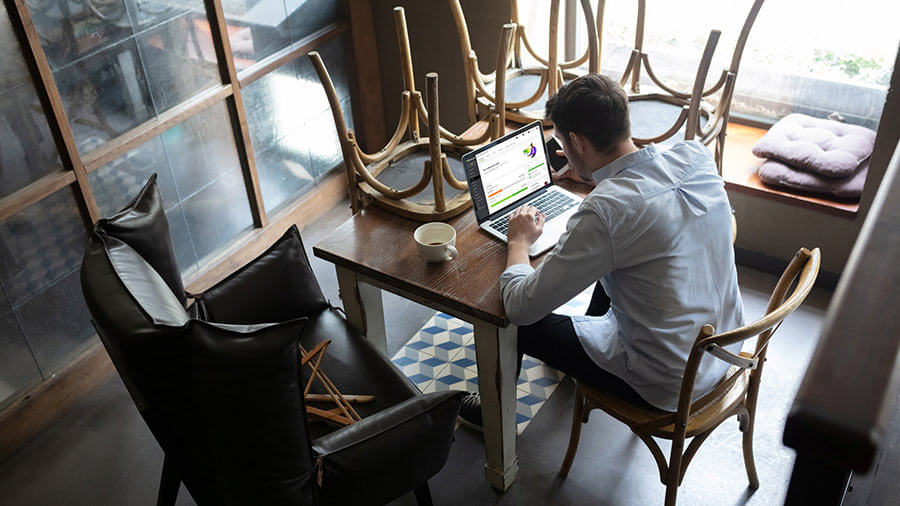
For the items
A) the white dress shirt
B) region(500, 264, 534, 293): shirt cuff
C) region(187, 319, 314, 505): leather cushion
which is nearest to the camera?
region(187, 319, 314, 505): leather cushion

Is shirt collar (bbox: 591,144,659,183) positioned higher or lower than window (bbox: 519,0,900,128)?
higher

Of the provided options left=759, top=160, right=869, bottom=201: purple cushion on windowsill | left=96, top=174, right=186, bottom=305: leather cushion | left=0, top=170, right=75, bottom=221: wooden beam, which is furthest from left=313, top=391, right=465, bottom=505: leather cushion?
left=759, top=160, right=869, bottom=201: purple cushion on windowsill

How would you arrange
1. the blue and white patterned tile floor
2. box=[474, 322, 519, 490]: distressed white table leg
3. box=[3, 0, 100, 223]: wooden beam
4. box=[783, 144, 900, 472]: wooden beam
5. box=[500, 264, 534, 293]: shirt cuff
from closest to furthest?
1. box=[783, 144, 900, 472]: wooden beam
2. box=[500, 264, 534, 293]: shirt cuff
3. box=[474, 322, 519, 490]: distressed white table leg
4. box=[3, 0, 100, 223]: wooden beam
5. the blue and white patterned tile floor

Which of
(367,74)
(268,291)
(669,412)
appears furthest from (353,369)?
(367,74)

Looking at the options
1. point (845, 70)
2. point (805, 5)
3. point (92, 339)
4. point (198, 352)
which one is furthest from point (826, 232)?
point (92, 339)

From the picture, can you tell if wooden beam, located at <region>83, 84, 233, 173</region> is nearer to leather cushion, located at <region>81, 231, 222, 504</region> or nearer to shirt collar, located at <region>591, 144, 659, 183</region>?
leather cushion, located at <region>81, 231, 222, 504</region>

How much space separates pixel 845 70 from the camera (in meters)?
3.25

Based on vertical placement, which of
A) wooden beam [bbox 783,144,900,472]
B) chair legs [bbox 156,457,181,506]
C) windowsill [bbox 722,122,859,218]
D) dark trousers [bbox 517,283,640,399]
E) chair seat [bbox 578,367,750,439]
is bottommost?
chair legs [bbox 156,457,181,506]

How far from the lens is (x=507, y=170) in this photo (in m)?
2.32

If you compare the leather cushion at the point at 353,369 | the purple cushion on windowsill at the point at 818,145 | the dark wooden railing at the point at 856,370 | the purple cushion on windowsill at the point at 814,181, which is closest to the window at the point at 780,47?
the purple cushion on windowsill at the point at 818,145

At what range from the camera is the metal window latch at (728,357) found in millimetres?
1781

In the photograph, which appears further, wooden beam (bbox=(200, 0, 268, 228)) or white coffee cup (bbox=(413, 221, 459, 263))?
wooden beam (bbox=(200, 0, 268, 228))

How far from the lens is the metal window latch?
1.78m

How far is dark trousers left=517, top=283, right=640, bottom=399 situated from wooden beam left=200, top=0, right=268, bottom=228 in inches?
64.8
